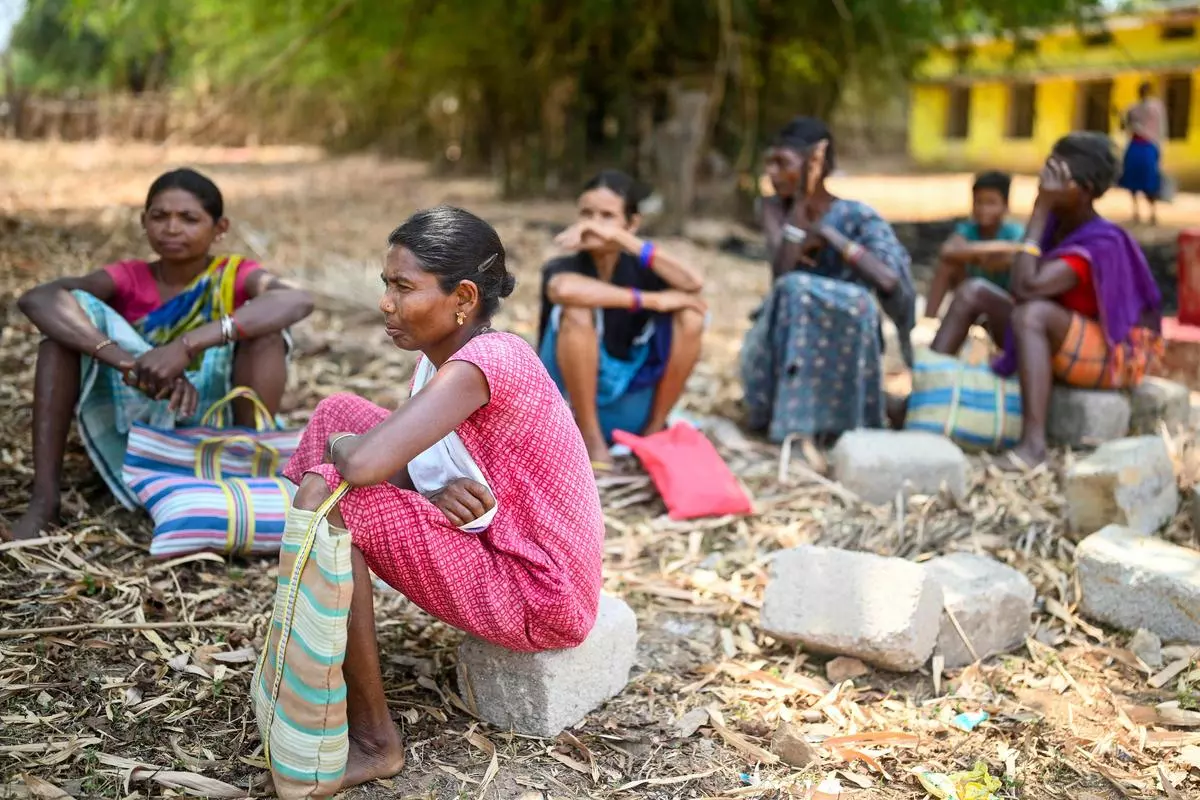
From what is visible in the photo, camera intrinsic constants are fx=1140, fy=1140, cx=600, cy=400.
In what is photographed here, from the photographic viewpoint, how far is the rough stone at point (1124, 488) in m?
3.77

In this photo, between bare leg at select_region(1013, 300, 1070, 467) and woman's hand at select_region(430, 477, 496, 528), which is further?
bare leg at select_region(1013, 300, 1070, 467)

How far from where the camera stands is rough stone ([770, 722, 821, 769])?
2705mm

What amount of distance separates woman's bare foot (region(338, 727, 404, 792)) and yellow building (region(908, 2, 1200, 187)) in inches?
525

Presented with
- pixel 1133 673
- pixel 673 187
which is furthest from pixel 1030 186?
pixel 1133 673

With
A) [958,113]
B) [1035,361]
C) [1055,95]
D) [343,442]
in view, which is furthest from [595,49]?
[958,113]

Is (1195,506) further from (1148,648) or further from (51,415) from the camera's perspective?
→ (51,415)

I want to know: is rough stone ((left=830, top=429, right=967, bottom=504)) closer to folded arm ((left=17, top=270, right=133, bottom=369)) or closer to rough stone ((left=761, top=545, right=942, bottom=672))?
rough stone ((left=761, top=545, right=942, bottom=672))

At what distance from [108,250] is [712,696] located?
207 inches

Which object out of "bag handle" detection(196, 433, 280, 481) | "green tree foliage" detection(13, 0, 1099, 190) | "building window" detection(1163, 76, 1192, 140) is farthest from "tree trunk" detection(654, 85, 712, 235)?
"building window" detection(1163, 76, 1192, 140)

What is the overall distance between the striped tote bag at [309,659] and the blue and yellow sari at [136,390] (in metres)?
1.58

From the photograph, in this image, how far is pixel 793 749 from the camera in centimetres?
272

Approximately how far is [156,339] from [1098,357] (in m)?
3.67

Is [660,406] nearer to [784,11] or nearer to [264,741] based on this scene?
[264,741]

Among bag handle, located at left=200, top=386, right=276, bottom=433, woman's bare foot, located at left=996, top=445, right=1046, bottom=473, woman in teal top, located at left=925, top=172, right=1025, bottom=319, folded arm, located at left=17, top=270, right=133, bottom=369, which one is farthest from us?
woman in teal top, located at left=925, top=172, right=1025, bottom=319
